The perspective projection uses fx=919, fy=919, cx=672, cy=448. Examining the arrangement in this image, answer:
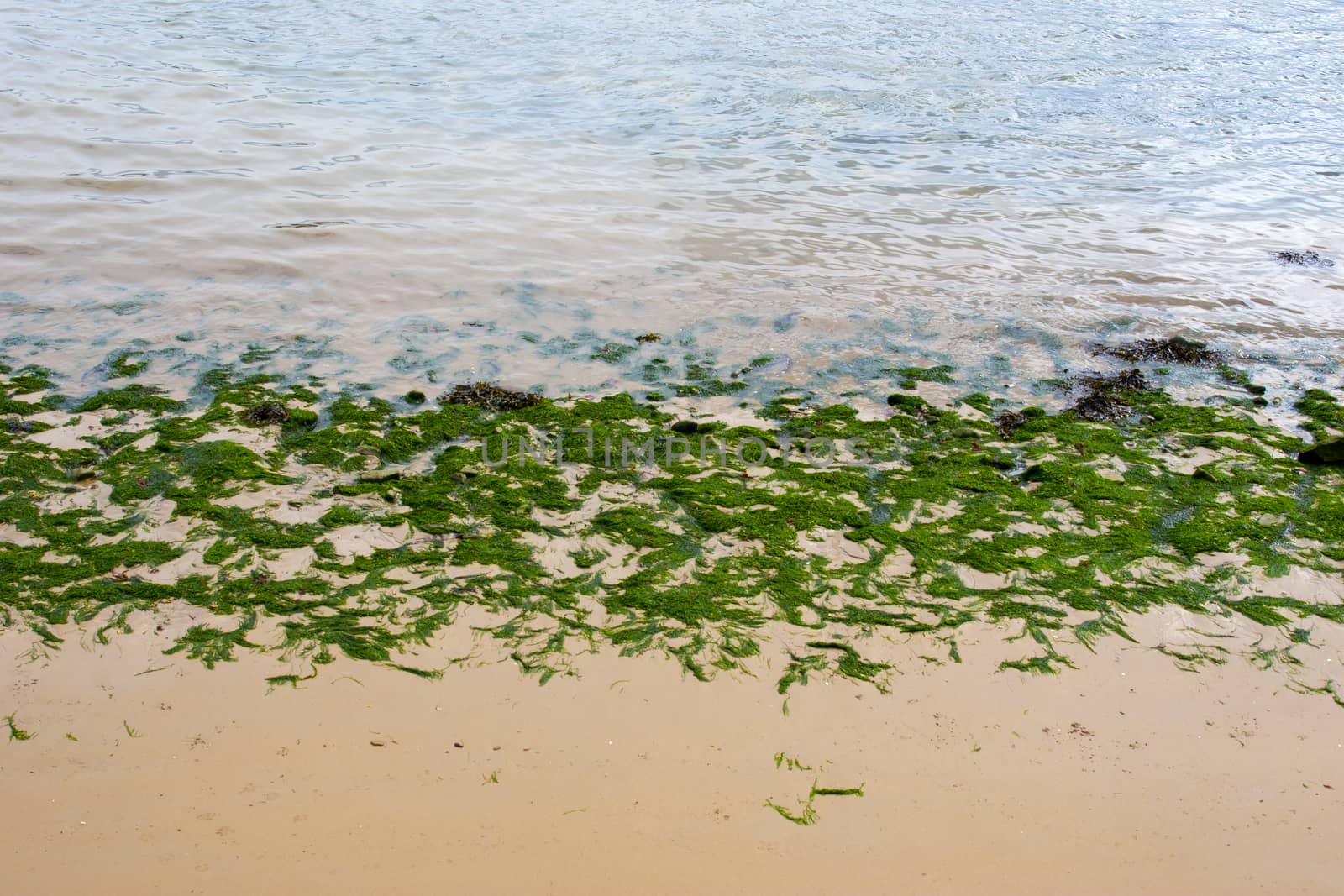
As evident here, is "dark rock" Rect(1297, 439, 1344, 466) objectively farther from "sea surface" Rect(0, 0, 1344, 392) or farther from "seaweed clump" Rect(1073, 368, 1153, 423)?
"sea surface" Rect(0, 0, 1344, 392)

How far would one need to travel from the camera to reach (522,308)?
18.4 feet

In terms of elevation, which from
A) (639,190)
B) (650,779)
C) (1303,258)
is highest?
(639,190)

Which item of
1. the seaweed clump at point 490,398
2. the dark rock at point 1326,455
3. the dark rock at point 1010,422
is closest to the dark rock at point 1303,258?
the dark rock at point 1326,455

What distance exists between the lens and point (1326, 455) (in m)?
4.10

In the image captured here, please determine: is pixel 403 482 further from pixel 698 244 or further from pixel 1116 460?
pixel 698 244

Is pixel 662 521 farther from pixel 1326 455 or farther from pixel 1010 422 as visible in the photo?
pixel 1326 455

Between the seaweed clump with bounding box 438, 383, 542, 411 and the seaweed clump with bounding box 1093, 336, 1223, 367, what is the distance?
127 inches

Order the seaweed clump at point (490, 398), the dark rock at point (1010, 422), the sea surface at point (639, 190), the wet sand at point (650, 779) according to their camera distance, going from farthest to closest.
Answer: the sea surface at point (639, 190)
the seaweed clump at point (490, 398)
the dark rock at point (1010, 422)
the wet sand at point (650, 779)

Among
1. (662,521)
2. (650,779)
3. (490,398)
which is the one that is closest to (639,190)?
(490,398)

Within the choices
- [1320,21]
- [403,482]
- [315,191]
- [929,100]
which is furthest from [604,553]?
[1320,21]

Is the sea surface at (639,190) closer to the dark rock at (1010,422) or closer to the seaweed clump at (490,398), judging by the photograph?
the seaweed clump at (490,398)

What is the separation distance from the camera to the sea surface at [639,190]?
17.6 feet

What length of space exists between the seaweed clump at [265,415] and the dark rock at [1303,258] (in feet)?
22.1

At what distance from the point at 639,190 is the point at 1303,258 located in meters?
5.00
